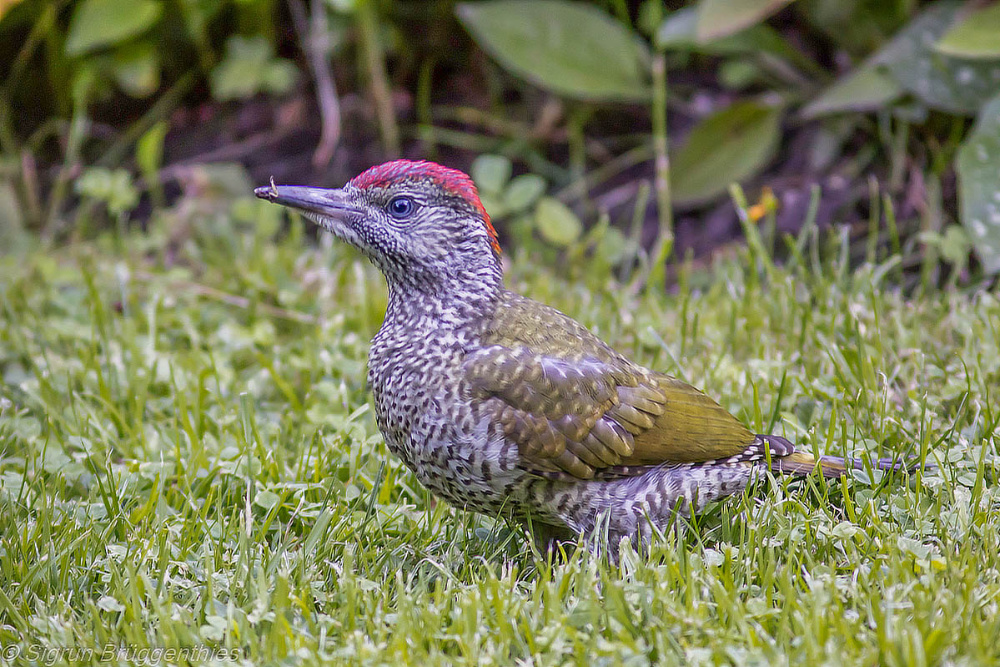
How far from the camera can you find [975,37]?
4.61 meters

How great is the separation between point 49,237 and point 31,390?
6.51 feet

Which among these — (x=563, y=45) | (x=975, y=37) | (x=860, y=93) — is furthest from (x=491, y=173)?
(x=975, y=37)

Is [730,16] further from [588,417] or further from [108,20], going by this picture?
[108,20]

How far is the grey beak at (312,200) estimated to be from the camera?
3.18 meters

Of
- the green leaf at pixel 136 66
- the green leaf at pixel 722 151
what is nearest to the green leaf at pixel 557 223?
the green leaf at pixel 722 151

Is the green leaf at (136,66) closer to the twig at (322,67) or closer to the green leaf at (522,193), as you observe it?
the twig at (322,67)

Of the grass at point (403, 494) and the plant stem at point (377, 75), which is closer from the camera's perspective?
the grass at point (403, 494)

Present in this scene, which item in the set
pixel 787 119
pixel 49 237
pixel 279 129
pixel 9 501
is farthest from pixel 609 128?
pixel 9 501

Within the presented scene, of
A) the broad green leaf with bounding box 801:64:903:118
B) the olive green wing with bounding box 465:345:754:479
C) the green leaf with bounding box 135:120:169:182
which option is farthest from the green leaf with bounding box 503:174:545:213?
the olive green wing with bounding box 465:345:754:479

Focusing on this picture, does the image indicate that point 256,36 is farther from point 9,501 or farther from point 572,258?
point 9,501

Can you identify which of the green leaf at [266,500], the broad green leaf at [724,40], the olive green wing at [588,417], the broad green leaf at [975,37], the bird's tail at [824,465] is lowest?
the green leaf at [266,500]

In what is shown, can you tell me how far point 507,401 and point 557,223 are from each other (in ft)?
8.14

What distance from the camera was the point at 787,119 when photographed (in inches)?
220

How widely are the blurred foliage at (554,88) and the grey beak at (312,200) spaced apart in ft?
6.02
